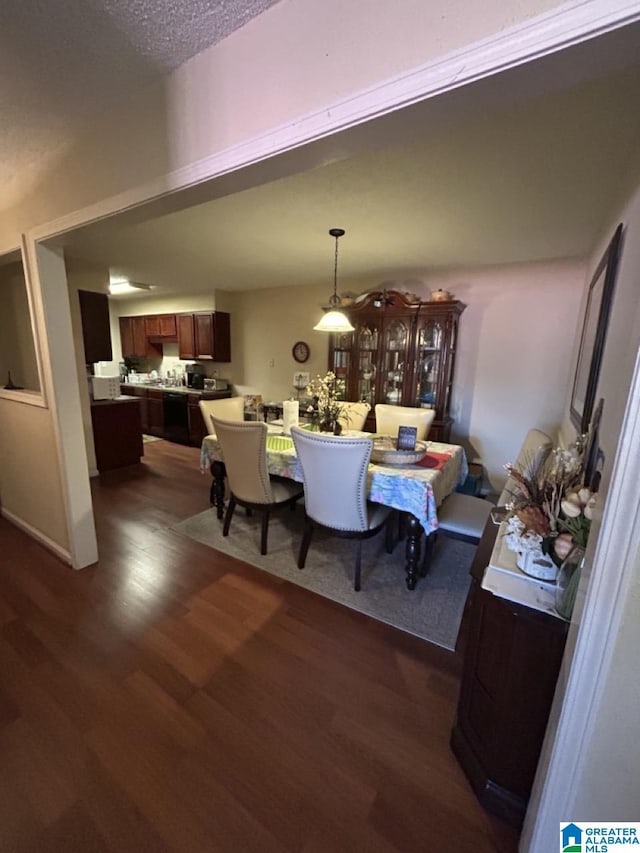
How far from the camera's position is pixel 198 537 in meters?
2.74

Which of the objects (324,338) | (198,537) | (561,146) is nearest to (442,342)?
(324,338)

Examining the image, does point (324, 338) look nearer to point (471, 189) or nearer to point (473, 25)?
point (471, 189)

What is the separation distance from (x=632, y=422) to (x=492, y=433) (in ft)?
11.0

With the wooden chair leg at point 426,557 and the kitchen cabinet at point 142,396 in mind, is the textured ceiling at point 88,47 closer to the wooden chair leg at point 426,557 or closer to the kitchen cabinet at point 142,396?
the wooden chair leg at point 426,557

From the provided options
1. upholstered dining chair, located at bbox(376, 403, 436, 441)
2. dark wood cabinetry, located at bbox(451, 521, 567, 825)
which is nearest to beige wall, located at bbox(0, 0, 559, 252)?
dark wood cabinetry, located at bbox(451, 521, 567, 825)

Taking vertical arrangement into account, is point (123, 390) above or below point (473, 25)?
below

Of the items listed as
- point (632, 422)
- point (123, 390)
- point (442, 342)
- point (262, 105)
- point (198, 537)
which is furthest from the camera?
point (123, 390)

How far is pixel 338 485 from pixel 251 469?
2.19 ft

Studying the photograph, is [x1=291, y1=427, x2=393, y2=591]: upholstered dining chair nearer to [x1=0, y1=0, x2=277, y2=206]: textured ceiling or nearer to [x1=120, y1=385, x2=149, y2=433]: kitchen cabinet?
[x1=0, y1=0, x2=277, y2=206]: textured ceiling

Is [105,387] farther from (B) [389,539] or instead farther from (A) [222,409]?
(B) [389,539]

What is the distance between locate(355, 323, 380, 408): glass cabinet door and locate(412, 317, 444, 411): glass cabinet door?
0.48 m

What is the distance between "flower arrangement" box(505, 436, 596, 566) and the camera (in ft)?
3.25

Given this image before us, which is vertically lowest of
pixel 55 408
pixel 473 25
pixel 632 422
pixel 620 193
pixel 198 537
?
pixel 198 537

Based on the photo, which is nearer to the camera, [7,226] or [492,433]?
[7,226]
